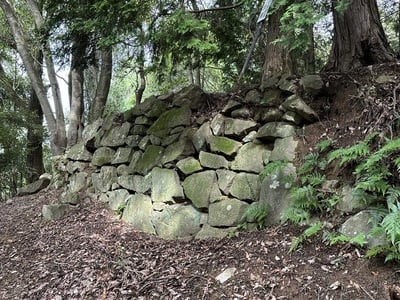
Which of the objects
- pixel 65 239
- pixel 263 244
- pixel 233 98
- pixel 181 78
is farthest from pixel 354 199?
pixel 181 78

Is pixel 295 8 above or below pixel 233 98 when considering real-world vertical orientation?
above

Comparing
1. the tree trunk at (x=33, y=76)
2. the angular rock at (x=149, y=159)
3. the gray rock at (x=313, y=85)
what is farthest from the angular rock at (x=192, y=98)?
the tree trunk at (x=33, y=76)

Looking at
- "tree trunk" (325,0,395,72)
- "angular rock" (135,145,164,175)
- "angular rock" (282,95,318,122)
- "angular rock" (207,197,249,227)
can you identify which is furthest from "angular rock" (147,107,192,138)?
"tree trunk" (325,0,395,72)

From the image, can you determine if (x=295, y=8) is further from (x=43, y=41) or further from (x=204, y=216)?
(x=43, y=41)

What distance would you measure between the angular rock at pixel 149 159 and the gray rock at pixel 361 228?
9.63 ft

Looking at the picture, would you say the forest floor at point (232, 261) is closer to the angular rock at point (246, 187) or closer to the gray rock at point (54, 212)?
the angular rock at point (246, 187)

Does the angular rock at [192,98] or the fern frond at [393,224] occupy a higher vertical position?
the angular rock at [192,98]

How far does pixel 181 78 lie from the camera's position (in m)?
10.5

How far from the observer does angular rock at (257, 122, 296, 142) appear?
3.99 meters

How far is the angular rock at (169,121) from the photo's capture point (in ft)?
16.7

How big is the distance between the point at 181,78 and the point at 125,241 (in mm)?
6962

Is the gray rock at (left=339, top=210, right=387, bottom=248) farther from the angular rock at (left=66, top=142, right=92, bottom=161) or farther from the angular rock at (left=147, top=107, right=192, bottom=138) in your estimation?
the angular rock at (left=66, top=142, right=92, bottom=161)

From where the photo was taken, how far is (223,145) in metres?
4.39

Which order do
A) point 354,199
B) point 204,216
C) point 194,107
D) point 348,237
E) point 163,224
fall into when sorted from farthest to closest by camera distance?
Answer: point 194,107 < point 163,224 < point 204,216 < point 354,199 < point 348,237
